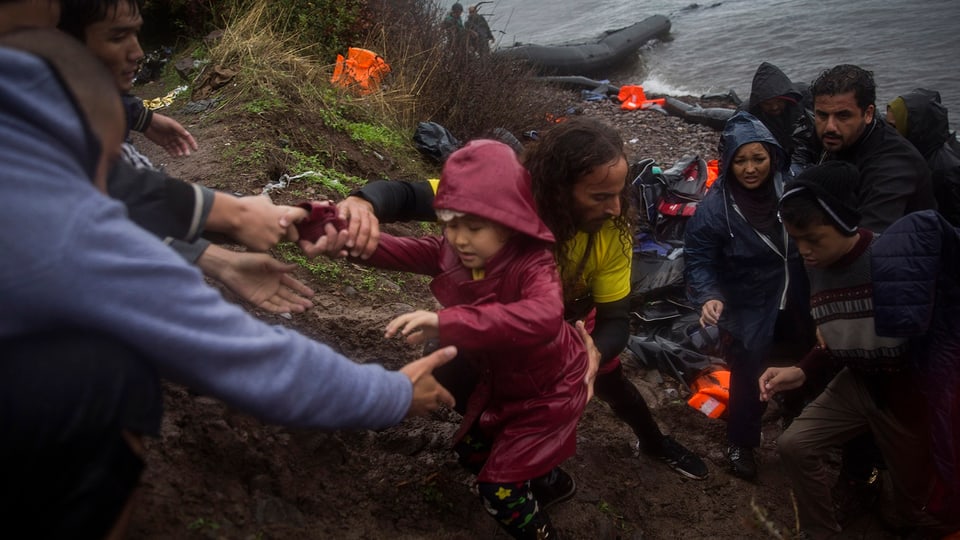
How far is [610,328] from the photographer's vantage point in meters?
2.59

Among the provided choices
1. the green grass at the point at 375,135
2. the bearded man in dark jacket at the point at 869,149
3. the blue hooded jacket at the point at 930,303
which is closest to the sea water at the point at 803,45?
the green grass at the point at 375,135

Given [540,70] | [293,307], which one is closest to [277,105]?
[293,307]

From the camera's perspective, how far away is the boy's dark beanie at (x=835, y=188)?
2752mm

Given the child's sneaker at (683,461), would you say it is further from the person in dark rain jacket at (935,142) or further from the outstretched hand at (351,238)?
the person in dark rain jacket at (935,142)

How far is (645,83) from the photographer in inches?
621

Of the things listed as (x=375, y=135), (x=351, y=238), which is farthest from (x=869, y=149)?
(x=375, y=135)

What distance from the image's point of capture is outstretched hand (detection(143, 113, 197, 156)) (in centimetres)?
323

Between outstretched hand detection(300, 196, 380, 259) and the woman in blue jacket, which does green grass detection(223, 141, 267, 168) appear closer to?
outstretched hand detection(300, 196, 380, 259)

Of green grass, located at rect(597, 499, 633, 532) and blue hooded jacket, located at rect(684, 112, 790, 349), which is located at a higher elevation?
blue hooded jacket, located at rect(684, 112, 790, 349)

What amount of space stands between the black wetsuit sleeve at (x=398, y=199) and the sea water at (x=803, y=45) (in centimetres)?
1031

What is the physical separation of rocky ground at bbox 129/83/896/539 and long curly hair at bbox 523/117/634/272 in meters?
1.13

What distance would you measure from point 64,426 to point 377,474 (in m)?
1.63

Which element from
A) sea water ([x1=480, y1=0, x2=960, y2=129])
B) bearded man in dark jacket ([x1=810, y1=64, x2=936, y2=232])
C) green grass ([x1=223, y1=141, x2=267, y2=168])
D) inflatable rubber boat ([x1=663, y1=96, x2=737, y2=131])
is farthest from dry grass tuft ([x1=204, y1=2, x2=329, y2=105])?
inflatable rubber boat ([x1=663, y1=96, x2=737, y2=131])

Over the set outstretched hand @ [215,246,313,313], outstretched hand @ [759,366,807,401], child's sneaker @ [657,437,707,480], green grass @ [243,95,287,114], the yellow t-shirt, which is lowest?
child's sneaker @ [657,437,707,480]
